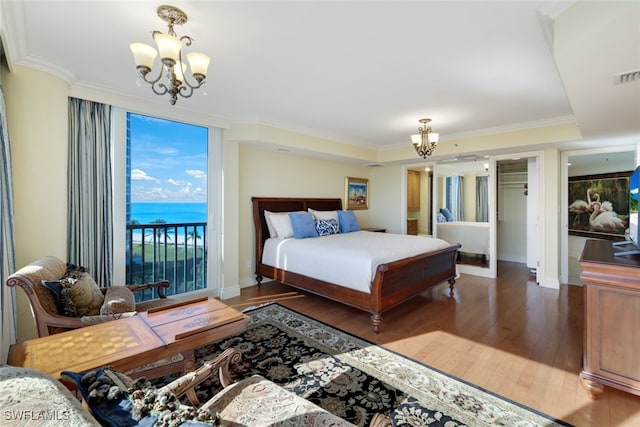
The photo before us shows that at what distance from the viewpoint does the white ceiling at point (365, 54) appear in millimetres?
1725

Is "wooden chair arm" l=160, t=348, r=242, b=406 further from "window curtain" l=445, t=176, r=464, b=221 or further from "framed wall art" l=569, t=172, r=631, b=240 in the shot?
"framed wall art" l=569, t=172, r=631, b=240

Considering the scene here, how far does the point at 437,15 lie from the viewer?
179 centimetres

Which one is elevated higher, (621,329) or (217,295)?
(621,329)

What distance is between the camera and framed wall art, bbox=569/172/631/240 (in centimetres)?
439

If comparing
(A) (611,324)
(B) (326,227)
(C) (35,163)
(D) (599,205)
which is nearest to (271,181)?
(B) (326,227)

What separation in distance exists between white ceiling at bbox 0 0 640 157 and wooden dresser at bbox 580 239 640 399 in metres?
1.32

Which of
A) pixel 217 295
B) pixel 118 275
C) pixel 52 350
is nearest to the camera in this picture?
pixel 52 350

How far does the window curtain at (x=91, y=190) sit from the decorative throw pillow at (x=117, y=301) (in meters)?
0.76

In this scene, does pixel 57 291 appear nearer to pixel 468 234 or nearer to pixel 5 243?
pixel 5 243

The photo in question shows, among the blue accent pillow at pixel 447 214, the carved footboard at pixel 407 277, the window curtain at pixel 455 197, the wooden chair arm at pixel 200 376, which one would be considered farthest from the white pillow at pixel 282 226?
the window curtain at pixel 455 197

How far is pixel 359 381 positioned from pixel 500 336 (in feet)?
5.40

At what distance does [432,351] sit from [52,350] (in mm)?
2642

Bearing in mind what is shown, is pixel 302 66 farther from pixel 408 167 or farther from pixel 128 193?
pixel 408 167

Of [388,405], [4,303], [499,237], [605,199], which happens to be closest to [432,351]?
[388,405]
